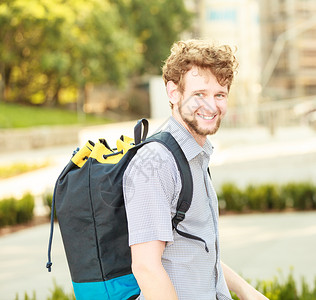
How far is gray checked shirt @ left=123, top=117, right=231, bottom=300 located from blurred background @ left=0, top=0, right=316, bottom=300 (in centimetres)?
40

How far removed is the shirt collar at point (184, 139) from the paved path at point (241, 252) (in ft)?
10.8

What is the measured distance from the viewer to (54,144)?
89.5ft

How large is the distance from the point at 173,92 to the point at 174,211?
0.40 meters

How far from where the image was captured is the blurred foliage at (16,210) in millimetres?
8062

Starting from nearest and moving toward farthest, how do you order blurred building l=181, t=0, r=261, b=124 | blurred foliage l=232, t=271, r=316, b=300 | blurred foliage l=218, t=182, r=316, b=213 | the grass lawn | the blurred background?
blurred foliage l=232, t=271, r=316, b=300 < the blurred background < blurred foliage l=218, t=182, r=316, b=213 < the grass lawn < blurred building l=181, t=0, r=261, b=124

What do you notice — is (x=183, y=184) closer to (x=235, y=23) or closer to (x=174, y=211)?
(x=174, y=211)

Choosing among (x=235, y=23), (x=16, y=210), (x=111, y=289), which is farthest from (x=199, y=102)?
(x=235, y=23)

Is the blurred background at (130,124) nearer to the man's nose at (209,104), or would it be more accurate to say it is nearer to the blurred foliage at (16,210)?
the blurred foliage at (16,210)

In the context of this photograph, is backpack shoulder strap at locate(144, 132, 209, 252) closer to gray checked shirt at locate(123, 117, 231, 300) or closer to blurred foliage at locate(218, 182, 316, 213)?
gray checked shirt at locate(123, 117, 231, 300)

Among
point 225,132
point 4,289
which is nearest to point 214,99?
point 4,289

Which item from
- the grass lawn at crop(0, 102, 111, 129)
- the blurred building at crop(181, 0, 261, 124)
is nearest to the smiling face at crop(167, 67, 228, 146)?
the grass lawn at crop(0, 102, 111, 129)

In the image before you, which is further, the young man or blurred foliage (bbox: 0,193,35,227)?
blurred foliage (bbox: 0,193,35,227)

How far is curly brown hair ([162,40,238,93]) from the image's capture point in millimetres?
1811

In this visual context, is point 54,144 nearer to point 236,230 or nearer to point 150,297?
point 236,230
